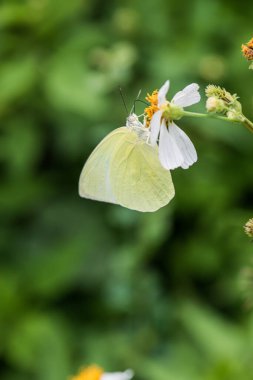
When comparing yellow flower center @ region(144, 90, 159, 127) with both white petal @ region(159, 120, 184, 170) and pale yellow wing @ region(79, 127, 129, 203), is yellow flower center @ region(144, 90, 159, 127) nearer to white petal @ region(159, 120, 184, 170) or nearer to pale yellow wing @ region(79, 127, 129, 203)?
white petal @ region(159, 120, 184, 170)

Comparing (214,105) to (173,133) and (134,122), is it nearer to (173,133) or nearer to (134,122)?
(173,133)

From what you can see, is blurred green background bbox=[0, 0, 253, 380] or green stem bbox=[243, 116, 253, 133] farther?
blurred green background bbox=[0, 0, 253, 380]

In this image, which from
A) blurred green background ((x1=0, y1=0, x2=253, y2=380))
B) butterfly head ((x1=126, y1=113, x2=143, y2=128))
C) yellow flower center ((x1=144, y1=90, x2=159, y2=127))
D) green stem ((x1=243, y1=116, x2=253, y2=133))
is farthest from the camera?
blurred green background ((x1=0, y1=0, x2=253, y2=380))

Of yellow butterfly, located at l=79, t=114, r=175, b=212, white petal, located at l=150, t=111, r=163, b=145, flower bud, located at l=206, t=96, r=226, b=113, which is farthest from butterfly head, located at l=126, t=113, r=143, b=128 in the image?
flower bud, located at l=206, t=96, r=226, b=113

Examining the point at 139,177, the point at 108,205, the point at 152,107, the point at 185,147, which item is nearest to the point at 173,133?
the point at 185,147

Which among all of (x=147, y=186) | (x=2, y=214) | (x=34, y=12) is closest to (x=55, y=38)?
(x=34, y=12)

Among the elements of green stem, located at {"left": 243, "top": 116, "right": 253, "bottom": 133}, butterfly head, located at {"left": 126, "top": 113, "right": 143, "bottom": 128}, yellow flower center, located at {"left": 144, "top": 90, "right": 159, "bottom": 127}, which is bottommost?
green stem, located at {"left": 243, "top": 116, "right": 253, "bottom": 133}
